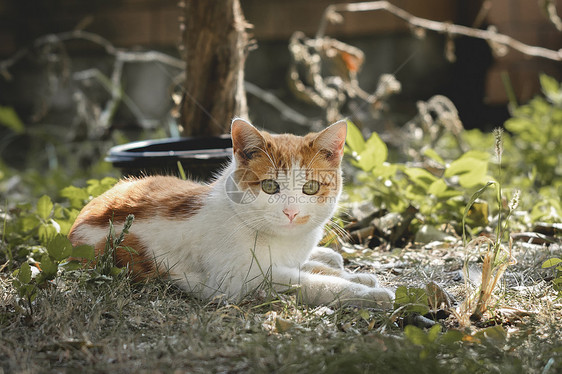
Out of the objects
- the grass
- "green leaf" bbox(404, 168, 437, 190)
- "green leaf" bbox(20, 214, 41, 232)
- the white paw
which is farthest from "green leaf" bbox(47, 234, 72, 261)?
"green leaf" bbox(404, 168, 437, 190)

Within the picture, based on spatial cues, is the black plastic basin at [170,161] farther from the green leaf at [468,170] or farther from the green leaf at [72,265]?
the green leaf at [468,170]

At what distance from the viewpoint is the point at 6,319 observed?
1645 millimetres

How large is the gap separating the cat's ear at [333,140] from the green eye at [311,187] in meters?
0.14

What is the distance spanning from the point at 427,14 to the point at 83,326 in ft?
14.1

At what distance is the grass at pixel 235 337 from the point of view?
1.32 metres

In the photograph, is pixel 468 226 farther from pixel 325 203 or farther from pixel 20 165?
pixel 20 165

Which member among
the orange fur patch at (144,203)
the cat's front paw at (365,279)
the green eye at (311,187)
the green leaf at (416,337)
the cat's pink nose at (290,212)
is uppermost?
the green eye at (311,187)

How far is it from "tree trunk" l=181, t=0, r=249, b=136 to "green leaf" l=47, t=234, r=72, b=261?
144cm

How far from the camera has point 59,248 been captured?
1696 millimetres

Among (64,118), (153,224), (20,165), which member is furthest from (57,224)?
(64,118)

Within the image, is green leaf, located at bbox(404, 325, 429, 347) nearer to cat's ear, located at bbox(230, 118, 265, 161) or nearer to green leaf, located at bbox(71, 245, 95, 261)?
cat's ear, located at bbox(230, 118, 265, 161)

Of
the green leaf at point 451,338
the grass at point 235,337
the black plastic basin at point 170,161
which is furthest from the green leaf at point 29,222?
the green leaf at point 451,338

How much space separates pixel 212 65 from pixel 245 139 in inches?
45.7

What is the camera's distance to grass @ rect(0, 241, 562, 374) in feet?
4.34
